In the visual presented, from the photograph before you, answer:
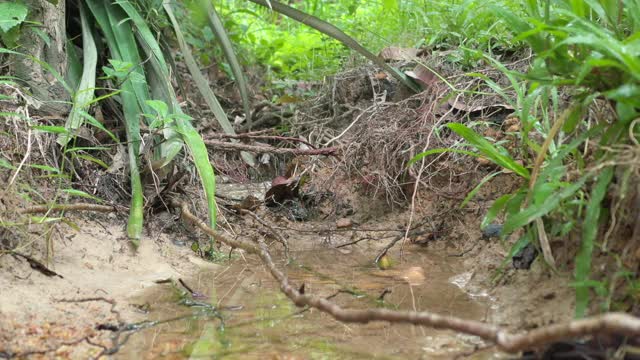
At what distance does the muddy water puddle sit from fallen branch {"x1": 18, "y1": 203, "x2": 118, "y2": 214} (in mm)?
397

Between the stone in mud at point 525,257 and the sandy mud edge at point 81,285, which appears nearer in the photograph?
the sandy mud edge at point 81,285

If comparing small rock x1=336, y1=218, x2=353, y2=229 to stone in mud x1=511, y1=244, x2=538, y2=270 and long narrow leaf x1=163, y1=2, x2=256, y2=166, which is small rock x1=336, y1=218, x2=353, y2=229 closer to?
long narrow leaf x1=163, y1=2, x2=256, y2=166

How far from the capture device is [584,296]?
146 centimetres

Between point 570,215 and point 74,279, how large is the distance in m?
1.42

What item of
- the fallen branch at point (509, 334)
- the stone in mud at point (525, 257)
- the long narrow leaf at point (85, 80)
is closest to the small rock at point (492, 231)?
the stone in mud at point (525, 257)

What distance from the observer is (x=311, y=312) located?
1.87 meters

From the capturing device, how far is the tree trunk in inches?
101

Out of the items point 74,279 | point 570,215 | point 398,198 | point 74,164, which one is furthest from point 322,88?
point 570,215

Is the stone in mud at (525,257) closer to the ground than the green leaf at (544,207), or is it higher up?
closer to the ground

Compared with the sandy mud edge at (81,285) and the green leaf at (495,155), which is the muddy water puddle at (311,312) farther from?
the green leaf at (495,155)

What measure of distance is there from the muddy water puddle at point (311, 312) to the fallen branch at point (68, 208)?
40 centimetres

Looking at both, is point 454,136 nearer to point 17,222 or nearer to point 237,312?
point 237,312

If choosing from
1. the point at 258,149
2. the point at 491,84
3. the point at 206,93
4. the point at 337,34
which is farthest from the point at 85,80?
the point at 491,84

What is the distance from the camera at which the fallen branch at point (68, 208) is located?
2.06 meters
